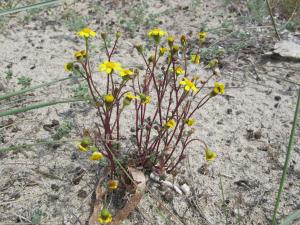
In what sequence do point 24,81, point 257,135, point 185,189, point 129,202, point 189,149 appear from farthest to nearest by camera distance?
point 24,81 → point 257,135 → point 189,149 → point 185,189 → point 129,202

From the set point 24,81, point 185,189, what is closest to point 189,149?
point 185,189

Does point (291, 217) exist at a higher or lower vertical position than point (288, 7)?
lower

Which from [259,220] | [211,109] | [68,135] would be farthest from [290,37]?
[68,135]

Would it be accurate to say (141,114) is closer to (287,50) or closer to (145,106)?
(145,106)

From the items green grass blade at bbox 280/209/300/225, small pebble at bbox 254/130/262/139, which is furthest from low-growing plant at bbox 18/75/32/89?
green grass blade at bbox 280/209/300/225

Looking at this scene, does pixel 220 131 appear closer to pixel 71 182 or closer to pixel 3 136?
pixel 71 182

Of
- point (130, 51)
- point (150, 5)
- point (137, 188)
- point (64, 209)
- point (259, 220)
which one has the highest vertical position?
point (150, 5)

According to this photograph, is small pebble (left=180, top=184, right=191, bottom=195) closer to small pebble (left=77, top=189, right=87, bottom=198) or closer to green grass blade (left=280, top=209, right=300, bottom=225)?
small pebble (left=77, top=189, right=87, bottom=198)

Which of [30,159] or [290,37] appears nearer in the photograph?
[30,159]
